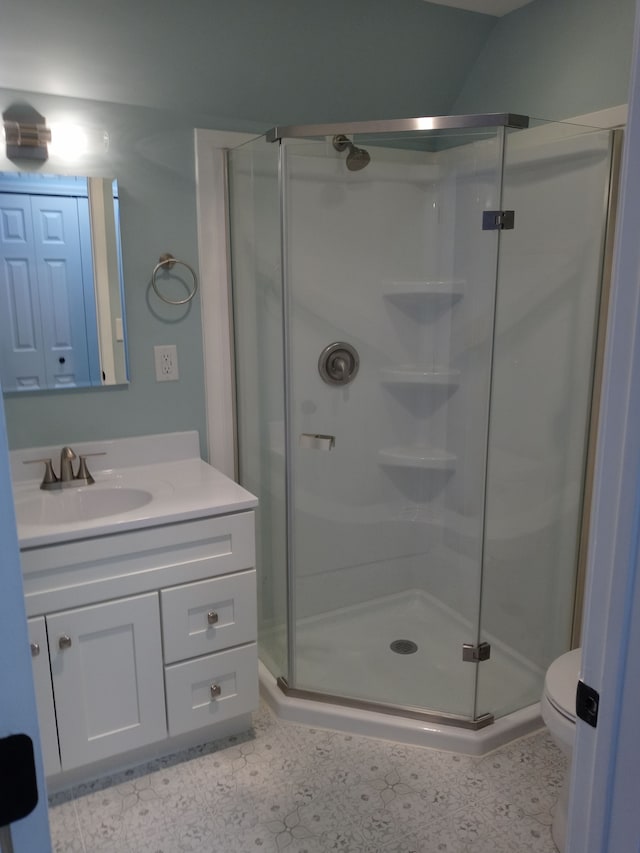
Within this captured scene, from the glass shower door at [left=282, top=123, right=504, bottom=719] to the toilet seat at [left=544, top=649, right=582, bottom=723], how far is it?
0.42 meters

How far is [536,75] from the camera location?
225 cm

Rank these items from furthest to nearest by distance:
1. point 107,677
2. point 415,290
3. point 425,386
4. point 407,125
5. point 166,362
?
point 425,386 < point 415,290 < point 166,362 < point 407,125 < point 107,677

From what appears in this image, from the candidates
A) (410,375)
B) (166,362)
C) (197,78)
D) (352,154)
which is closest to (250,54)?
(197,78)

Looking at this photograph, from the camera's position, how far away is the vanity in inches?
69.4

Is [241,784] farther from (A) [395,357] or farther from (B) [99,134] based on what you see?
(B) [99,134]

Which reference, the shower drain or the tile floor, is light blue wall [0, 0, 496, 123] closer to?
the shower drain

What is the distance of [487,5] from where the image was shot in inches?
87.8

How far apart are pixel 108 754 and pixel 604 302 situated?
6.76 ft

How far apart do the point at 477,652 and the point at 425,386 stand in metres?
1.00

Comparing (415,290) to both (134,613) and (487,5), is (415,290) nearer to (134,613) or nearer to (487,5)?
(487,5)

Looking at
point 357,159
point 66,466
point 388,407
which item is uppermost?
point 357,159

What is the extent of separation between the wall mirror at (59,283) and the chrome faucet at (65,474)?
0.23 metres

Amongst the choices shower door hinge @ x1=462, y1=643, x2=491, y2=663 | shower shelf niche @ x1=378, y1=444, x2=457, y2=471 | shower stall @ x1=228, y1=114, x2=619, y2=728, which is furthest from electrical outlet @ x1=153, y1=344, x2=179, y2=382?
shower door hinge @ x1=462, y1=643, x2=491, y2=663

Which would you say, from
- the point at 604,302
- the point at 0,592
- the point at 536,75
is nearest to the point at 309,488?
the point at 604,302
